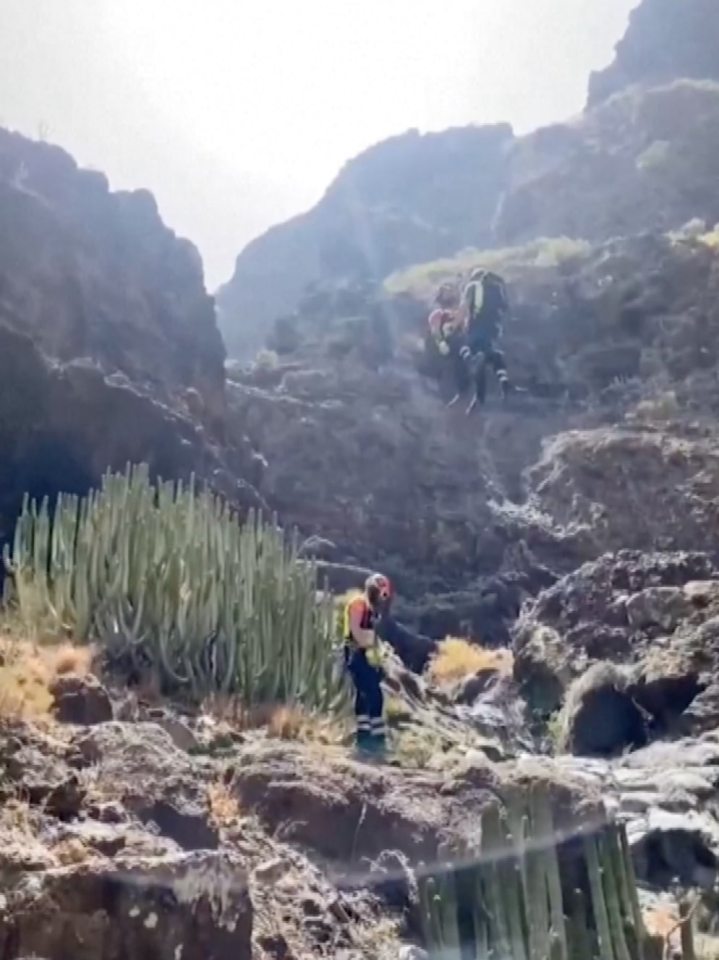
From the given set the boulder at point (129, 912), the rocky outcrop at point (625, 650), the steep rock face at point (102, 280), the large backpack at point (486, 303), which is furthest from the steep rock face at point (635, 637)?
the steep rock face at point (102, 280)

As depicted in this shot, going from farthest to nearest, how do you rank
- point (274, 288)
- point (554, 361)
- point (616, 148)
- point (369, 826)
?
point (274, 288) → point (616, 148) → point (554, 361) → point (369, 826)

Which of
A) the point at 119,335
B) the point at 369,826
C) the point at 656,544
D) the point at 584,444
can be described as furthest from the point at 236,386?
the point at 369,826

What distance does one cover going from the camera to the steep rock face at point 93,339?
1208 cm

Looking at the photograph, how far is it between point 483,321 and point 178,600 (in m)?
11.8

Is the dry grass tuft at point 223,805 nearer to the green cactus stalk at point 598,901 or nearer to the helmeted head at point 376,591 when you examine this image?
the green cactus stalk at point 598,901

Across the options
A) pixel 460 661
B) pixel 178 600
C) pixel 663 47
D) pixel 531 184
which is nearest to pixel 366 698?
pixel 178 600

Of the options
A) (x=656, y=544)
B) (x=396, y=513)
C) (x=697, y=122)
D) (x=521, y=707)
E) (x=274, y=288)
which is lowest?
(x=521, y=707)

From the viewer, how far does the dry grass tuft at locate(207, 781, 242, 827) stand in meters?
4.79

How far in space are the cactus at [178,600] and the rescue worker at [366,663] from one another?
0.64ft

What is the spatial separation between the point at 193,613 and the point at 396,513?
11675 millimetres

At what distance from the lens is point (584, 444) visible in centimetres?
1923

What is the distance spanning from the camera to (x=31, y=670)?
5641mm

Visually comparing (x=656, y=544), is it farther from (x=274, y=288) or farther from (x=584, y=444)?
(x=274, y=288)

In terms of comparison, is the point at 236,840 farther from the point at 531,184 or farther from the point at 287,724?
the point at 531,184
